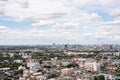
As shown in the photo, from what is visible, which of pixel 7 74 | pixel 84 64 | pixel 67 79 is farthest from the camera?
pixel 84 64

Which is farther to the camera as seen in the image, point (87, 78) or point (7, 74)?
point (7, 74)

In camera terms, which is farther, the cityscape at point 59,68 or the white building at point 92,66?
the white building at point 92,66

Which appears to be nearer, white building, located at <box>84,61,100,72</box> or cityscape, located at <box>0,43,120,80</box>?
cityscape, located at <box>0,43,120,80</box>

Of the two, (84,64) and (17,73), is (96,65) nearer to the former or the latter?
(84,64)

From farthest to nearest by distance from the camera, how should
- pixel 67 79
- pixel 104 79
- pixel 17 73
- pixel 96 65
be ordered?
pixel 96 65, pixel 17 73, pixel 104 79, pixel 67 79

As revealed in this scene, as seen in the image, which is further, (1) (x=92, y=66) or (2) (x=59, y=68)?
(1) (x=92, y=66)

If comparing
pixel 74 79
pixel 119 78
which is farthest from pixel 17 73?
pixel 119 78

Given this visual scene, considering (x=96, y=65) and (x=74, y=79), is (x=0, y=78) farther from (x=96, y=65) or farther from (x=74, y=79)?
(x=96, y=65)

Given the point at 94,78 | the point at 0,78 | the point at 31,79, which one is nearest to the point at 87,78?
the point at 94,78

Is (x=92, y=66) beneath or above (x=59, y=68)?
above

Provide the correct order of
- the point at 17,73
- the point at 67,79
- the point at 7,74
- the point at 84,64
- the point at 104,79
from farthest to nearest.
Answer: the point at 84,64, the point at 17,73, the point at 7,74, the point at 104,79, the point at 67,79
